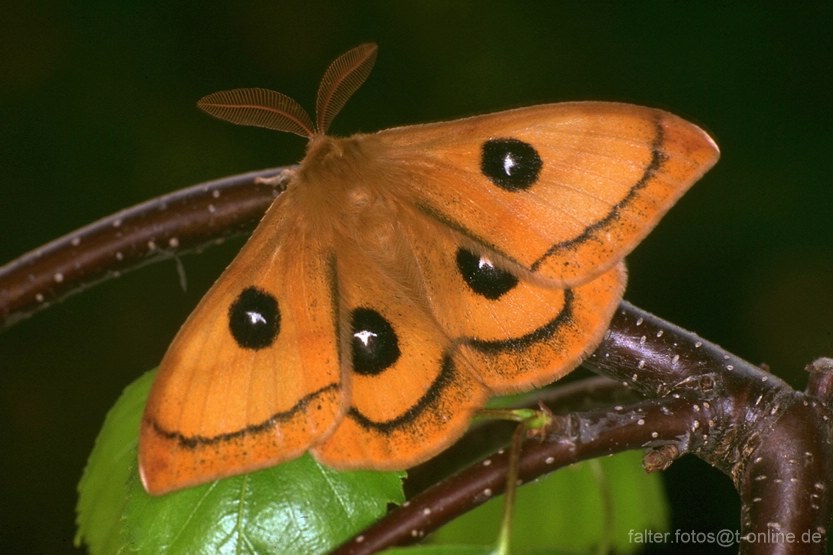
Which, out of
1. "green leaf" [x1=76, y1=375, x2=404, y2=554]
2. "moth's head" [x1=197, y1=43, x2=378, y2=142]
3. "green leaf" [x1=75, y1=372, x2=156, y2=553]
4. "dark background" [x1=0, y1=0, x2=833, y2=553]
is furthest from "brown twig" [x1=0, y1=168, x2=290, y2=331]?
"dark background" [x1=0, y1=0, x2=833, y2=553]

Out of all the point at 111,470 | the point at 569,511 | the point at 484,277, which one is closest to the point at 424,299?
the point at 484,277

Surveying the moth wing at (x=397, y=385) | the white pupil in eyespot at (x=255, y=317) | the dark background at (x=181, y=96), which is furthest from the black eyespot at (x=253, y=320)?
the dark background at (x=181, y=96)

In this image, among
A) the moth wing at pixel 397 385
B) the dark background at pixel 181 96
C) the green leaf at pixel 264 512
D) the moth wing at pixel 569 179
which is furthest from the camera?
the dark background at pixel 181 96

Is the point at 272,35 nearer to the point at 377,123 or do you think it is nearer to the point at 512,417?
the point at 377,123

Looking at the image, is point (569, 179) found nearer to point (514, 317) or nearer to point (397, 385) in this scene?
point (514, 317)

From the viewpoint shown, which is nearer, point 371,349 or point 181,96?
point 371,349

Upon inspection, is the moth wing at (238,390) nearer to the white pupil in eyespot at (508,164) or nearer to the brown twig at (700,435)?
the brown twig at (700,435)
